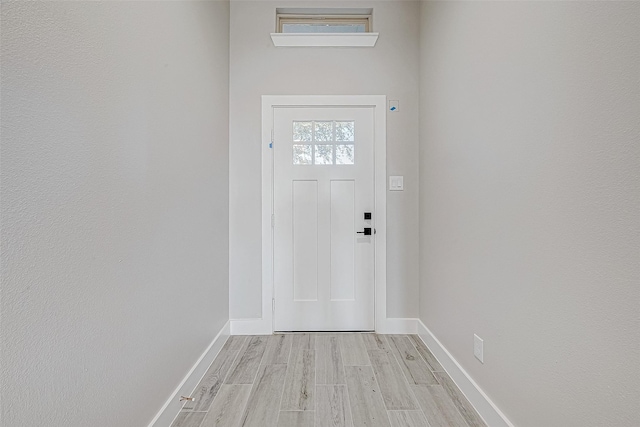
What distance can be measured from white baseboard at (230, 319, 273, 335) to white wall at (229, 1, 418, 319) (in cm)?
6

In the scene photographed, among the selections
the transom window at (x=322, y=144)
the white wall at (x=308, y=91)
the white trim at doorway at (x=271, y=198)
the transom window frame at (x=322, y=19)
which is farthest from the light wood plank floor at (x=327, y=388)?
the transom window frame at (x=322, y=19)

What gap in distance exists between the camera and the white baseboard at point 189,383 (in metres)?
1.42

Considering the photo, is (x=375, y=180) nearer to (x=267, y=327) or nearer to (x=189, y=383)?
(x=267, y=327)

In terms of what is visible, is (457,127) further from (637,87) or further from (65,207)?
(65,207)

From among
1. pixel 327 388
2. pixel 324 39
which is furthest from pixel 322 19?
pixel 327 388

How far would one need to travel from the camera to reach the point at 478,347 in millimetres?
1590

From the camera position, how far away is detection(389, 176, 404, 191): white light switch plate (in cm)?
256

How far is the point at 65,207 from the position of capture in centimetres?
90

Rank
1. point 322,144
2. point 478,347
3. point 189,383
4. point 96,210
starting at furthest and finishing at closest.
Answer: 1. point 322,144
2. point 189,383
3. point 478,347
4. point 96,210

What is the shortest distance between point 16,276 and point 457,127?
2023 mm

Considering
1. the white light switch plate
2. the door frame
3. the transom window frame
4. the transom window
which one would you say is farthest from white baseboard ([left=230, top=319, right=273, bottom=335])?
the transom window frame

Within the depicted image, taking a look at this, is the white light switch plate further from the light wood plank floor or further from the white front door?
the light wood plank floor

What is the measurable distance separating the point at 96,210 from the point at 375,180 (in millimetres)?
1971

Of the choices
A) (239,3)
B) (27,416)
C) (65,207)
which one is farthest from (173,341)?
(239,3)
